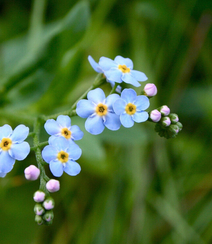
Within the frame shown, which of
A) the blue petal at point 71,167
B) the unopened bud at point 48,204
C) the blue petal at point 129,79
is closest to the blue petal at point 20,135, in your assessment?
the blue petal at point 71,167

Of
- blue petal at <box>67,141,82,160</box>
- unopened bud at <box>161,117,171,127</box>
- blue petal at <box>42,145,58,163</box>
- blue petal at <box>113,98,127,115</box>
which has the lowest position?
blue petal at <box>42,145,58,163</box>

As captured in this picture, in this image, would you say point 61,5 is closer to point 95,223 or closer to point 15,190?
point 15,190

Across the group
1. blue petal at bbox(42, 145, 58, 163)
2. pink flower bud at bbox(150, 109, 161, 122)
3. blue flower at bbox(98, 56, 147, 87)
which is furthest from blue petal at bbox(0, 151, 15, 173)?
pink flower bud at bbox(150, 109, 161, 122)

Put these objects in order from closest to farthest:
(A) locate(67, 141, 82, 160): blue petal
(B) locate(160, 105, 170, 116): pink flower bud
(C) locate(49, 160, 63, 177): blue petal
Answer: (C) locate(49, 160, 63, 177): blue petal → (A) locate(67, 141, 82, 160): blue petal → (B) locate(160, 105, 170, 116): pink flower bud

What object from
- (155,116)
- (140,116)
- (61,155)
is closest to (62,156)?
(61,155)

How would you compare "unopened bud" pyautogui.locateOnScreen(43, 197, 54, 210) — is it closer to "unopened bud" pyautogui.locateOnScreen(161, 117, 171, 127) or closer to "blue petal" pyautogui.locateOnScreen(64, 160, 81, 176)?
"blue petal" pyautogui.locateOnScreen(64, 160, 81, 176)

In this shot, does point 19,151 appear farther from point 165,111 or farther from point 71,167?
point 165,111
